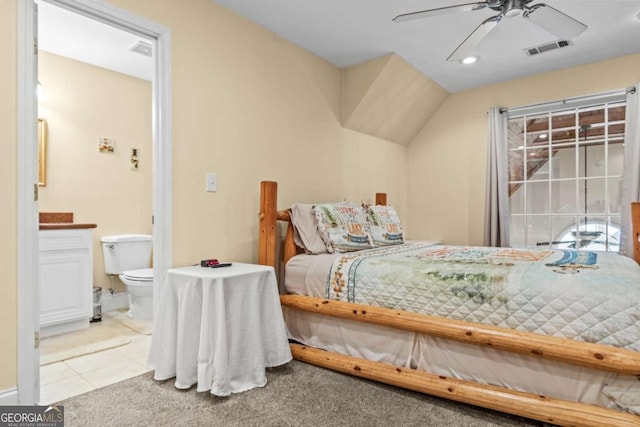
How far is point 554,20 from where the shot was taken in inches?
82.5

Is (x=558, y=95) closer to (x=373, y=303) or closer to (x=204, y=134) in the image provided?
(x=373, y=303)

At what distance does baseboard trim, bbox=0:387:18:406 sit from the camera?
166 cm

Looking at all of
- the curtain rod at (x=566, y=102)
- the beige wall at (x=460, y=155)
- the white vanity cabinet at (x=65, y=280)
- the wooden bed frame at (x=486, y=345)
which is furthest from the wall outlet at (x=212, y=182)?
the curtain rod at (x=566, y=102)

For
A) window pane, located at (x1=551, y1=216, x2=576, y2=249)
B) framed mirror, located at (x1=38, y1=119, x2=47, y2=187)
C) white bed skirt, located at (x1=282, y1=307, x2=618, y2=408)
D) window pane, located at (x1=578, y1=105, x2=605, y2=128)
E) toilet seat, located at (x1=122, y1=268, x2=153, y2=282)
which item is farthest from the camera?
window pane, located at (x1=551, y1=216, x2=576, y2=249)

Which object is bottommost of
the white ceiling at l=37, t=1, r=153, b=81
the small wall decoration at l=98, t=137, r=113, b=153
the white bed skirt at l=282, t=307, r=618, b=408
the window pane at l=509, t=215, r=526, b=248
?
the white bed skirt at l=282, t=307, r=618, b=408

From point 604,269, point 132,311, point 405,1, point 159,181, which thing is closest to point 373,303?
point 604,269

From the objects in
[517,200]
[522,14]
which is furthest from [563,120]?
[522,14]

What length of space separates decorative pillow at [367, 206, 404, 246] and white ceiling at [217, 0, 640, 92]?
141 centimetres

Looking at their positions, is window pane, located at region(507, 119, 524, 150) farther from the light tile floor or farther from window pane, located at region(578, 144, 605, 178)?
the light tile floor

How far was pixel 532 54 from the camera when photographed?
3334 mm

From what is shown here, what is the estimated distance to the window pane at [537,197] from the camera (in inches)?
153

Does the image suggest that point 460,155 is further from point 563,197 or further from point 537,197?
point 563,197

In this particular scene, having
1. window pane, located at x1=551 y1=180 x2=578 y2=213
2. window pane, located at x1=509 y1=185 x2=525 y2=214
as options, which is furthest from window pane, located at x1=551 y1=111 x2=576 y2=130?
window pane, located at x1=509 y1=185 x2=525 y2=214

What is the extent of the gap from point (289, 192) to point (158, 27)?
147 cm
